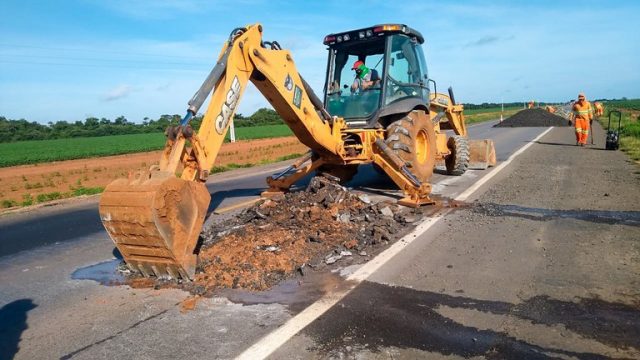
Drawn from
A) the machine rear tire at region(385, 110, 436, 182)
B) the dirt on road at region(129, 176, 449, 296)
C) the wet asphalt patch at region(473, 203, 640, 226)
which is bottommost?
the wet asphalt patch at region(473, 203, 640, 226)

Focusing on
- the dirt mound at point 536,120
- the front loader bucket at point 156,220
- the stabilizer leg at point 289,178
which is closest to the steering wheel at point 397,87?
the stabilizer leg at point 289,178

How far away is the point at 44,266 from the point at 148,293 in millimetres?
2224

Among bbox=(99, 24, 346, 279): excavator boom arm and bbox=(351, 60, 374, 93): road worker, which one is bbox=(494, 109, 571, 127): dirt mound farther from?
bbox=(99, 24, 346, 279): excavator boom arm

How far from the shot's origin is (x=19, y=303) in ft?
16.1

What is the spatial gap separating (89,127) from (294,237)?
76.5m

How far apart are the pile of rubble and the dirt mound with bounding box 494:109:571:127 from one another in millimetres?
33501

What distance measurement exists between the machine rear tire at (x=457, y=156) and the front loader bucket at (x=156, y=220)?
27.4 feet

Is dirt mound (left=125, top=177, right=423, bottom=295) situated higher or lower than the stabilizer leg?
lower

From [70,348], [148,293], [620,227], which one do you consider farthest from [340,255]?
[620,227]

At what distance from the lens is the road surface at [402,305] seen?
3.65 m

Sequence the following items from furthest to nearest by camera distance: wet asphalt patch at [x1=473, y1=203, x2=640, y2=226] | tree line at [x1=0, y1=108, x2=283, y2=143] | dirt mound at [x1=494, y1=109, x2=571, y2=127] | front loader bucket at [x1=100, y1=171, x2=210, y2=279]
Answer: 1. tree line at [x1=0, y1=108, x2=283, y2=143]
2. dirt mound at [x1=494, y1=109, x2=571, y2=127]
3. wet asphalt patch at [x1=473, y1=203, x2=640, y2=226]
4. front loader bucket at [x1=100, y1=171, x2=210, y2=279]

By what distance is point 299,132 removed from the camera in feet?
25.9

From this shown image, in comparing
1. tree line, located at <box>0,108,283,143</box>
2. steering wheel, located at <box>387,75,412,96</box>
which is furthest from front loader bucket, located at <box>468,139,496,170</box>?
tree line, located at <box>0,108,283,143</box>

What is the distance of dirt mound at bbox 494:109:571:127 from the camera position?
3703 cm
